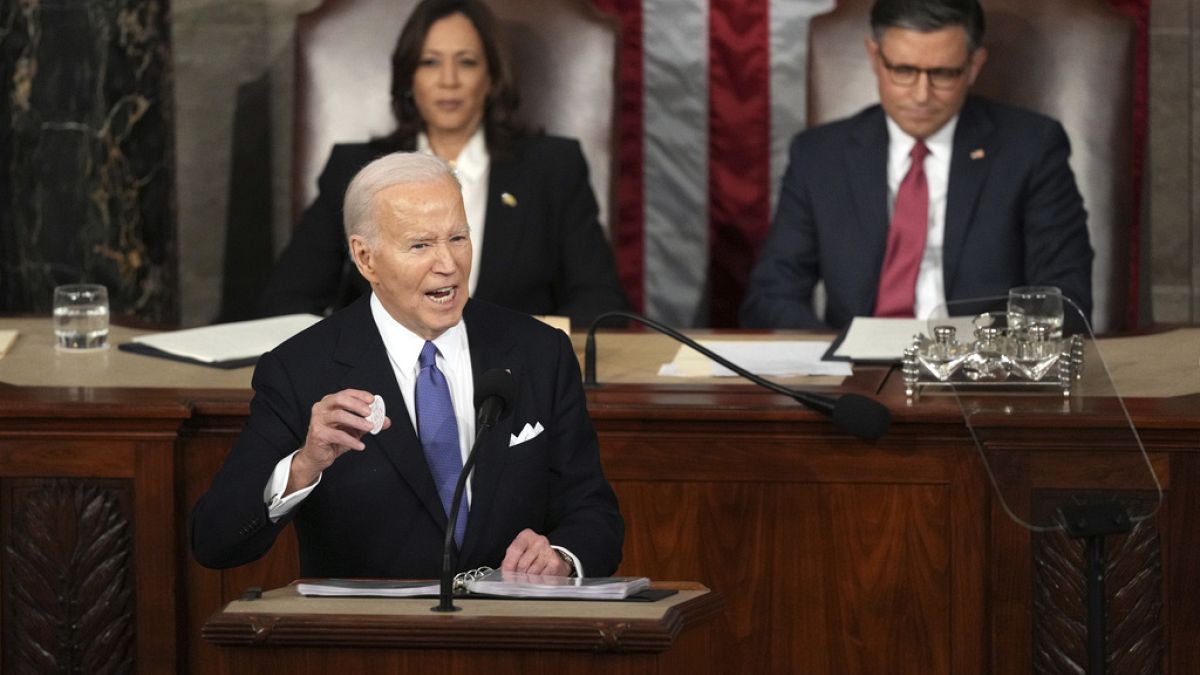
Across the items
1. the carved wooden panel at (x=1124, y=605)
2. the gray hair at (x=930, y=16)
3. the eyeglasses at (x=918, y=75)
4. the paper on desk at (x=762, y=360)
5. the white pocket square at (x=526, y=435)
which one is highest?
the gray hair at (x=930, y=16)

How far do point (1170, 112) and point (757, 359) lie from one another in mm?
2434

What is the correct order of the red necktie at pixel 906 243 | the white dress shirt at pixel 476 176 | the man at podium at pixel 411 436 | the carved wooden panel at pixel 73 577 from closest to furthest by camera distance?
the man at podium at pixel 411 436, the carved wooden panel at pixel 73 577, the red necktie at pixel 906 243, the white dress shirt at pixel 476 176

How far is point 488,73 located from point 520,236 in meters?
0.42

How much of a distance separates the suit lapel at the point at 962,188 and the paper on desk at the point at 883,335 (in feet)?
1.98

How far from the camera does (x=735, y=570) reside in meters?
3.16

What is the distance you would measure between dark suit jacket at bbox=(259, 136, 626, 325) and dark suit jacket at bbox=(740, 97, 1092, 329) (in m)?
0.46

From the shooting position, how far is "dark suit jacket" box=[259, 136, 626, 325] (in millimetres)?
4777

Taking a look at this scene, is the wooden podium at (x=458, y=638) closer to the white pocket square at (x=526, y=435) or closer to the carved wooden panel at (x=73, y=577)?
the white pocket square at (x=526, y=435)

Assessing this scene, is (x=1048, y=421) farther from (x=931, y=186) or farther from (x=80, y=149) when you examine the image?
(x=80, y=149)

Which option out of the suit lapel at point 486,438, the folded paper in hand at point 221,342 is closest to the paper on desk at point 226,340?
the folded paper in hand at point 221,342

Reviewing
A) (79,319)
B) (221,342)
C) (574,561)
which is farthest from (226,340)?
(574,561)

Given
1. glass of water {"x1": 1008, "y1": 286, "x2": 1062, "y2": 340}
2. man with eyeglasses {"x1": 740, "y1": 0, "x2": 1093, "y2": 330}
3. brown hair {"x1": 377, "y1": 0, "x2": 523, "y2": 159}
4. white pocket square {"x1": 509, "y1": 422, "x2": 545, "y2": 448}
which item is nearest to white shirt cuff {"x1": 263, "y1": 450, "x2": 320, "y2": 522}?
white pocket square {"x1": 509, "y1": 422, "x2": 545, "y2": 448}

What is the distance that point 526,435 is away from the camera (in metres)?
2.68

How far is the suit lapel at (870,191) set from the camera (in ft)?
15.1
